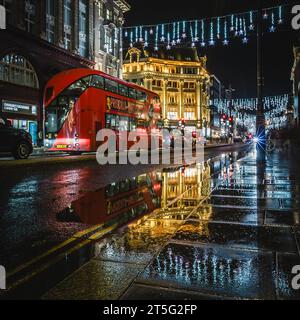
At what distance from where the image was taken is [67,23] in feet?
120

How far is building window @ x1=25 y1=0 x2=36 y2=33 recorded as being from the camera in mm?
30156

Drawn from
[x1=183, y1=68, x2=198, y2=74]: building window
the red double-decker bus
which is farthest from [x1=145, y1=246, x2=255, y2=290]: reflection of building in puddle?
[x1=183, y1=68, x2=198, y2=74]: building window

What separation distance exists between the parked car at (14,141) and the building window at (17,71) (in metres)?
14.4

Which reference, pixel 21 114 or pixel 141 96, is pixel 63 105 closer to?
pixel 141 96

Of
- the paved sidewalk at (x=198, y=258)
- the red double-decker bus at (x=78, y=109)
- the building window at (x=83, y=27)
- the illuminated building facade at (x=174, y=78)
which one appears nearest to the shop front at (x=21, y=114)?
the red double-decker bus at (x=78, y=109)

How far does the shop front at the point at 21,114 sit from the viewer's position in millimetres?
28139

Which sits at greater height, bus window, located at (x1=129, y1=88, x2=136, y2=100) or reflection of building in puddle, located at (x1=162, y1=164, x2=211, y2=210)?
bus window, located at (x1=129, y1=88, x2=136, y2=100)

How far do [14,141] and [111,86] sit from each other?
25.0 ft

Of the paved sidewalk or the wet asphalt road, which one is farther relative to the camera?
the wet asphalt road

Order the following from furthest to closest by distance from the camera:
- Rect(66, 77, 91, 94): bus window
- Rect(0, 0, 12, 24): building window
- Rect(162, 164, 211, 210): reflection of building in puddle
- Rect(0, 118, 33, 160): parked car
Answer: Rect(0, 0, 12, 24): building window → Rect(66, 77, 91, 94): bus window → Rect(0, 118, 33, 160): parked car → Rect(162, 164, 211, 210): reflection of building in puddle

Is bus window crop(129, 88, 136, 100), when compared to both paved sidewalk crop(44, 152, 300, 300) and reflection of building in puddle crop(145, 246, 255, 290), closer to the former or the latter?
paved sidewalk crop(44, 152, 300, 300)

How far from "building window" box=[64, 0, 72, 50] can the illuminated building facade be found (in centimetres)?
4656

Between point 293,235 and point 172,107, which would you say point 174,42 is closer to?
point 293,235
